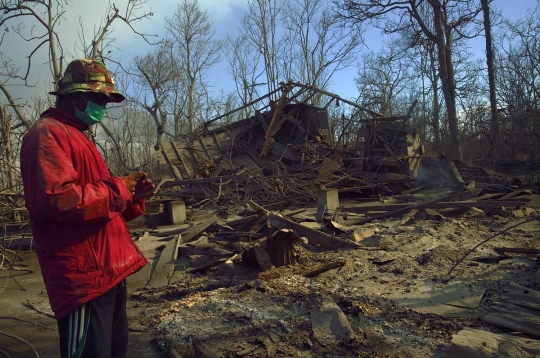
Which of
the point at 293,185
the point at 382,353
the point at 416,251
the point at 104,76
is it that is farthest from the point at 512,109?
the point at 104,76

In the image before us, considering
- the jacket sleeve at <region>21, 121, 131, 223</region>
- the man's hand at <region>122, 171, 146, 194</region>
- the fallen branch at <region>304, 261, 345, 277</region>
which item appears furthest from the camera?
the fallen branch at <region>304, 261, 345, 277</region>

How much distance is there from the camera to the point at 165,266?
624cm

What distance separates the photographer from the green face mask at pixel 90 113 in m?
2.24

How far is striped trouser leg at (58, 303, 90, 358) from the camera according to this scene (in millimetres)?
1990

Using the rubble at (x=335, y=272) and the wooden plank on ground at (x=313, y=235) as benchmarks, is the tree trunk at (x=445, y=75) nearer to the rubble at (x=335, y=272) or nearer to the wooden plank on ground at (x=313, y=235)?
the rubble at (x=335, y=272)

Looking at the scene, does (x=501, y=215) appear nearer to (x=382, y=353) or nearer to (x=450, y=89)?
(x=382, y=353)

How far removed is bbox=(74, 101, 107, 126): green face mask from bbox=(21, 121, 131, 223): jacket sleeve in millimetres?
230

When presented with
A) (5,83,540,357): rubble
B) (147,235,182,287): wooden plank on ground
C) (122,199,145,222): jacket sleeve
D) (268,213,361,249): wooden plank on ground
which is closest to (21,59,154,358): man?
(122,199,145,222): jacket sleeve

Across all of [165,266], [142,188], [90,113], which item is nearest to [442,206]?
[165,266]

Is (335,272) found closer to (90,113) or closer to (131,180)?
(131,180)

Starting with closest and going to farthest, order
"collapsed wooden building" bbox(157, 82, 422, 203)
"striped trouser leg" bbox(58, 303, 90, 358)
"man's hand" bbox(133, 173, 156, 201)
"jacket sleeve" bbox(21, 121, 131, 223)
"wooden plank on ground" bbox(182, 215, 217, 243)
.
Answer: "jacket sleeve" bbox(21, 121, 131, 223)
"striped trouser leg" bbox(58, 303, 90, 358)
"man's hand" bbox(133, 173, 156, 201)
"wooden plank on ground" bbox(182, 215, 217, 243)
"collapsed wooden building" bbox(157, 82, 422, 203)

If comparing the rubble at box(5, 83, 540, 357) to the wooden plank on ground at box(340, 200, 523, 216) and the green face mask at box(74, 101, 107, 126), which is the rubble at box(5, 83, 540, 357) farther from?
the green face mask at box(74, 101, 107, 126)

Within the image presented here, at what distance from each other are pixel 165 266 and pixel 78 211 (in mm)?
4590

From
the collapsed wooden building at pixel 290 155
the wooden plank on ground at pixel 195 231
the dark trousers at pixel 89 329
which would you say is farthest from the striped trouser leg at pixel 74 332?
the collapsed wooden building at pixel 290 155
